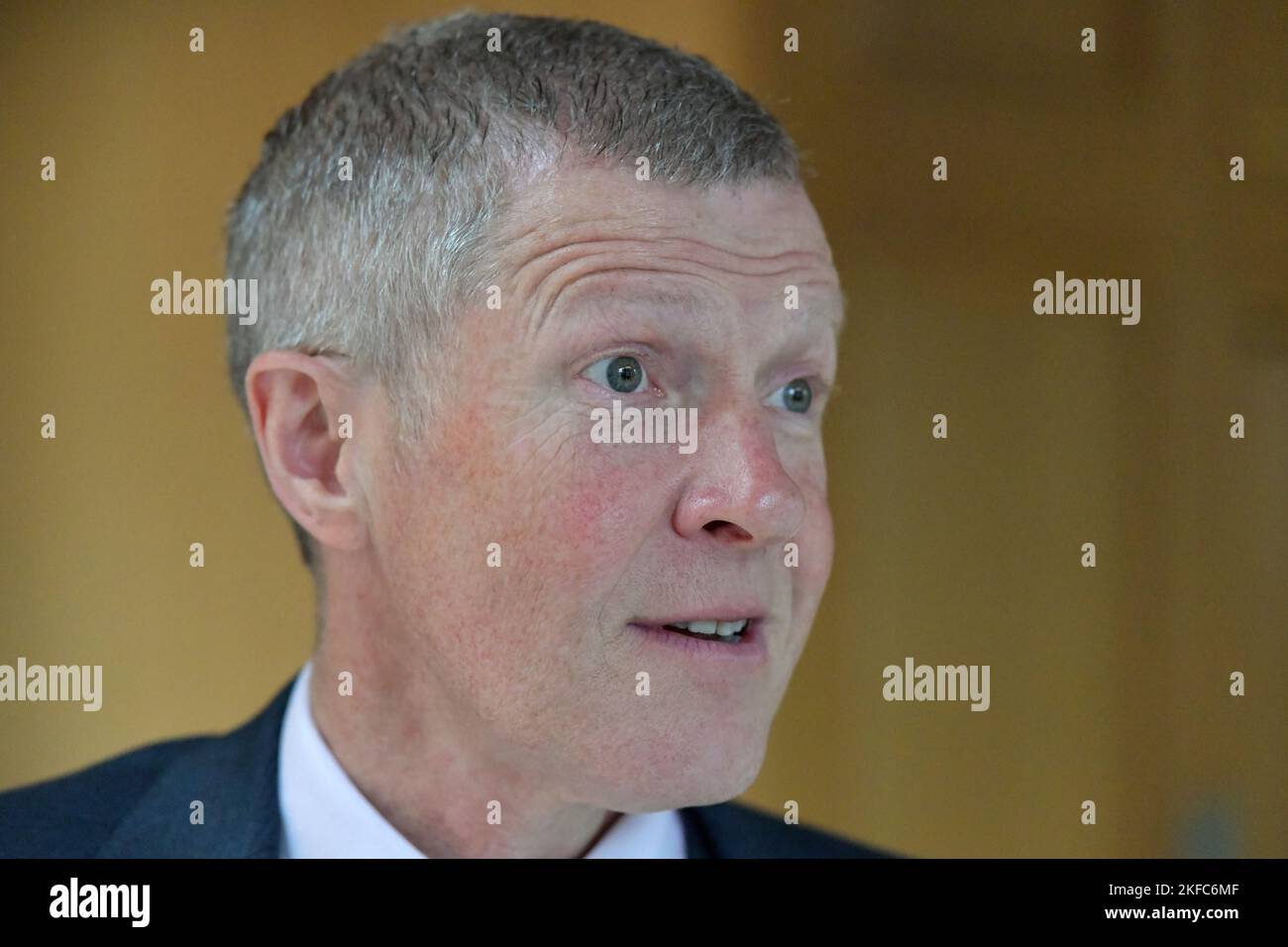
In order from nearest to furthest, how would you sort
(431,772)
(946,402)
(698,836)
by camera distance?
(431,772)
(698,836)
(946,402)

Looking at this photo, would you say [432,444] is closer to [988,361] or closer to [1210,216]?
[988,361]

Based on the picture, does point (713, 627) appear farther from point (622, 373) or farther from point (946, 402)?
point (946, 402)

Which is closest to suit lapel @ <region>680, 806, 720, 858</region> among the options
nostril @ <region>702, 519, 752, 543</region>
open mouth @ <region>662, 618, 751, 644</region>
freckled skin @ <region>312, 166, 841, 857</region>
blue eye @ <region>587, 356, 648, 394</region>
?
freckled skin @ <region>312, 166, 841, 857</region>

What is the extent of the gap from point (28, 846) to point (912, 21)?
2.02 meters

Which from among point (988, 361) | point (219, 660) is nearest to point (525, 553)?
point (219, 660)

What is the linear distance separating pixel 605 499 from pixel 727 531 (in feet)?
0.48

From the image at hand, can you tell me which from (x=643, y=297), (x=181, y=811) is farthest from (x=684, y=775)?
(x=181, y=811)

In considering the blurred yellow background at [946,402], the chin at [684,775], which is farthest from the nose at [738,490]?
the blurred yellow background at [946,402]

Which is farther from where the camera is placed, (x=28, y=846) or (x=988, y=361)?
(x=988, y=361)

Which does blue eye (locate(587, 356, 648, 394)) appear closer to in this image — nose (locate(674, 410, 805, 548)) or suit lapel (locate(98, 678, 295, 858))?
nose (locate(674, 410, 805, 548))

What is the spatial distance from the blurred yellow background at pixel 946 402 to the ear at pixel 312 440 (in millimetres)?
643

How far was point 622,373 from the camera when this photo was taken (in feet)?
4.83

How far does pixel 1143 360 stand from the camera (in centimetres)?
240

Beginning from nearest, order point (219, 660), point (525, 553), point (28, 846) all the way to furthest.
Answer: point (525, 553) < point (28, 846) < point (219, 660)
